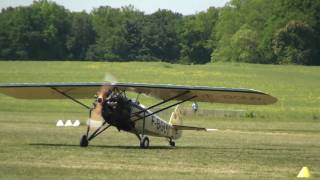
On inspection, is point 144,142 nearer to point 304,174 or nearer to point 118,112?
point 118,112

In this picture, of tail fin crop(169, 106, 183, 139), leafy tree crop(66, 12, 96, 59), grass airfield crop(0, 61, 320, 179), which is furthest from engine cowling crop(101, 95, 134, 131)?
leafy tree crop(66, 12, 96, 59)

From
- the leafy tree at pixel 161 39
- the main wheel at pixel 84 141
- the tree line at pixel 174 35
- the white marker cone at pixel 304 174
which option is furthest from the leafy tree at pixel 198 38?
the white marker cone at pixel 304 174

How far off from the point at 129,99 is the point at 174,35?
143m

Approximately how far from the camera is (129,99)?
86.4 feet

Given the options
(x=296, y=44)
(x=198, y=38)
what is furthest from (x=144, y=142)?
(x=198, y=38)

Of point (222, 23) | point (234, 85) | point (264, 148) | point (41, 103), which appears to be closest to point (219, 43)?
point (222, 23)

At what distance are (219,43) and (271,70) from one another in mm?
61927

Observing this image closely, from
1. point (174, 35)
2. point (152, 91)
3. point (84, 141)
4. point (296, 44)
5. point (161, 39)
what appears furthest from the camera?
point (174, 35)

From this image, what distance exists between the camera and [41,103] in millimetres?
66875

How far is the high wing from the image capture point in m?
26.3

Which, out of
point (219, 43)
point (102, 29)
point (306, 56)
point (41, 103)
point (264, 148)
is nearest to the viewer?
point (264, 148)

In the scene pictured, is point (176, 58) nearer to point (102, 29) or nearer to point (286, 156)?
point (102, 29)

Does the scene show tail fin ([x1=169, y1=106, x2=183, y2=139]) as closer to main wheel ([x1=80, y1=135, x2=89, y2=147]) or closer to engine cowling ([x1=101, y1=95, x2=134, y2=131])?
engine cowling ([x1=101, y1=95, x2=134, y2=131])

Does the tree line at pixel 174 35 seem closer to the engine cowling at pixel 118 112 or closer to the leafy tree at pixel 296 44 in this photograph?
the leafy tree at pixel 296 44
